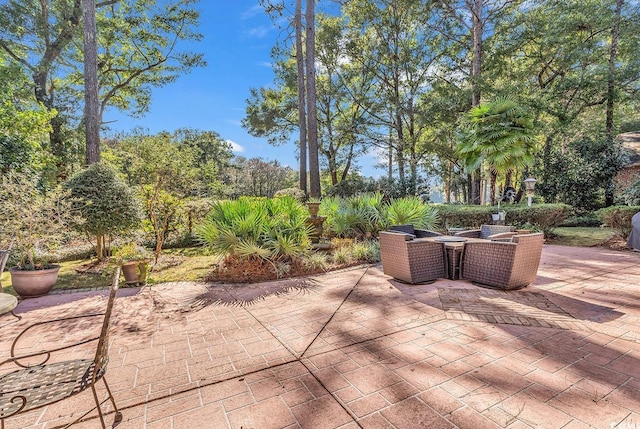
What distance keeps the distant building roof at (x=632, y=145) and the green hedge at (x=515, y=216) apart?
9.41 metres

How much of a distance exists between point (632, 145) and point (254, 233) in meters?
20.9

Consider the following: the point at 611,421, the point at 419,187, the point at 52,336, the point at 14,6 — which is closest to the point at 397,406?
the point at 611,421

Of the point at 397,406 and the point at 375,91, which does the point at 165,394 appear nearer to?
the point at 397,406

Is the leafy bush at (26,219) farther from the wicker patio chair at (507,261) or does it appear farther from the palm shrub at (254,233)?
the wicker patio chair at (507,261)

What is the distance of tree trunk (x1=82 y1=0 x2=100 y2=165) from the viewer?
25.2 feet

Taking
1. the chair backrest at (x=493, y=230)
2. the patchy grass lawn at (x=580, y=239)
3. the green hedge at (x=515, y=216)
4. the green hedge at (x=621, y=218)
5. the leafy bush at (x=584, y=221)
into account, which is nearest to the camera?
the chair backrest at (x=493, y=230)

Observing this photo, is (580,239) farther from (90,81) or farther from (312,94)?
(90,81)

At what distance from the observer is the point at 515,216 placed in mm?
8734

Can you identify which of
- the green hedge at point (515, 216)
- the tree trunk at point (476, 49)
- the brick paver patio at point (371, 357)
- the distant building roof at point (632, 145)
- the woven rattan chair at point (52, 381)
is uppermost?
the tree trunk at point (476, 49)

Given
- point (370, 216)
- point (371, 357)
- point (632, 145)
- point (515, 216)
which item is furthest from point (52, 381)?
point (632, 145)

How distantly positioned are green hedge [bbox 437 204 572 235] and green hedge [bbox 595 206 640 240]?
86 cm

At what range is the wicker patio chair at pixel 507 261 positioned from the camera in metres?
3.94

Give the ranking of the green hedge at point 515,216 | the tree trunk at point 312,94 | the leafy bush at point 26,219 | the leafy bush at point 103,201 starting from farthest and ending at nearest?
1. the tree trunk at point 312,94
2. the green hedge at point 515,216
3. the leafy bush at point 103,201
4. the leafy bush at point 26,219

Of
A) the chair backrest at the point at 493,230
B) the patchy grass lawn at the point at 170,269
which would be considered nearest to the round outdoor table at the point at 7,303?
the patchy grass lawn at the point at 170,269
